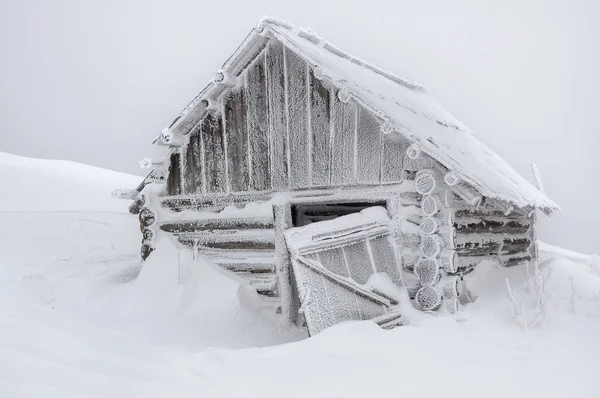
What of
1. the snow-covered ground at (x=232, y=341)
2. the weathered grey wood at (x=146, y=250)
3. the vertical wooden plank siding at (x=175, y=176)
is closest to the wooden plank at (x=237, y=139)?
the vertical wooden plank siding at (x=175, y=176)

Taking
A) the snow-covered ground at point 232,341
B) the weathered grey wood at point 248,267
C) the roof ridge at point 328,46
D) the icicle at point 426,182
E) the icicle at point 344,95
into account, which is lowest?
the snow-covered ground at point 232,341

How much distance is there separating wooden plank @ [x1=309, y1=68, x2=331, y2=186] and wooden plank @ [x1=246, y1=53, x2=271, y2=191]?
807mm

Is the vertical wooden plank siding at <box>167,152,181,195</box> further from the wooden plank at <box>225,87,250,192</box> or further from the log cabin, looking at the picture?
the wooden plank at <box>225,87,250,192</box>

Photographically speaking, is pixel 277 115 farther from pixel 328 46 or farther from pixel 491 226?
pixel 491 226

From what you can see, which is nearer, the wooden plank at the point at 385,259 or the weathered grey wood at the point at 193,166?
the wooden plank at the point at 385,259

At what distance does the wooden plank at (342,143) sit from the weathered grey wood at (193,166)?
2460 millimetres

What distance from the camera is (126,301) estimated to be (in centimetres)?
748

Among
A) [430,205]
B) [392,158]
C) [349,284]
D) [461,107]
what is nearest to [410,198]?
[430,205]

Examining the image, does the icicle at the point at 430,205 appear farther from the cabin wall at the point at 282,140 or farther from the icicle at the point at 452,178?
the cabin wall at the point at 282,140

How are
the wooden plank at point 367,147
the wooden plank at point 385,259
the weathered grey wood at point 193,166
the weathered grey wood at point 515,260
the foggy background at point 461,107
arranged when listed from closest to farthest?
1. the wooden plank at point 385,259
2. the wooden plank at point 367,147
3. the weathered grey wood at point 193,166
4. the weathered grey wood at point 515,260
5. the foggy background at point 461,107

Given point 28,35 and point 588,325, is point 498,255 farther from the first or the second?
point 28,35

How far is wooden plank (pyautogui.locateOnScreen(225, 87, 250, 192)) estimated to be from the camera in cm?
809

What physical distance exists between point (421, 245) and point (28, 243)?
7.59m

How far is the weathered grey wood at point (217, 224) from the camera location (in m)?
7.97
